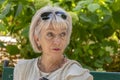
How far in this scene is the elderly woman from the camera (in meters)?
2.34

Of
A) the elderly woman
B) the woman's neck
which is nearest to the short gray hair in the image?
the elderly woman

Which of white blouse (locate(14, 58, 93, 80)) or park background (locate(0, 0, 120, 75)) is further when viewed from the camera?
park background (locate(0, 0, 120, 75))

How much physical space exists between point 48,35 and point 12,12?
1.60m

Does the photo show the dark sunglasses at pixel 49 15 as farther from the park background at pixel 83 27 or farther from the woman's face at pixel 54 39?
the park background at pixel 83 27

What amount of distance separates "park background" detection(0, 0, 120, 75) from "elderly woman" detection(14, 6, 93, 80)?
1169 millimetres

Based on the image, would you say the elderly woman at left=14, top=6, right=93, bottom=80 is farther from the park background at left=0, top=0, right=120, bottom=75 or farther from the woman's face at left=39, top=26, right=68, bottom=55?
the park background at left=0, top=0, right=120, bottom=75

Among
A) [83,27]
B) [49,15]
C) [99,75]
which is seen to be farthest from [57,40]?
[83,27]

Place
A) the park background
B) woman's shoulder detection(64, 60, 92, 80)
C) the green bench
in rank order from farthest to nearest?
the park background
the green bench
woman's shoulder detection(64, 60, 92, 80)

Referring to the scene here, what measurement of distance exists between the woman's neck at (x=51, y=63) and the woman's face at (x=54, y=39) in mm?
54

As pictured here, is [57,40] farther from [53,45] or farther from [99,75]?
[99,75]

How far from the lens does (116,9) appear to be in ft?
12.7

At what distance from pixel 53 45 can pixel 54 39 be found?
0.11 feet

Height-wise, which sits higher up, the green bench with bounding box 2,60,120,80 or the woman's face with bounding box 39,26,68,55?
the woman's face with bounding box 39,26,68,55

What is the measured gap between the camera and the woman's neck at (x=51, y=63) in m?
2.42
